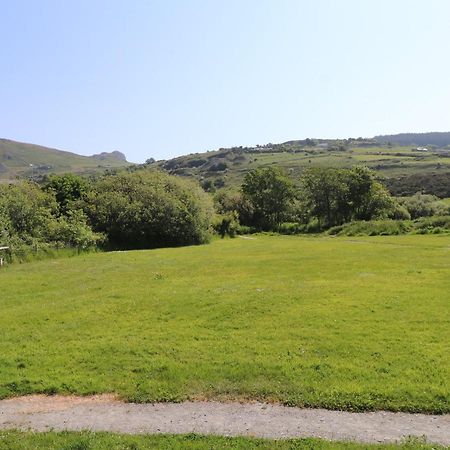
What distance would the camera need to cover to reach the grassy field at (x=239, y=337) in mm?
13219

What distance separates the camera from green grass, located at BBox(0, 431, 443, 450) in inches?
395

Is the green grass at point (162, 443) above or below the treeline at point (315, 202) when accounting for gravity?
above

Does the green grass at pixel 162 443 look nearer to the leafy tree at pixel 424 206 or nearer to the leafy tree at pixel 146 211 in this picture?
the leafy tree at pixel 146 211

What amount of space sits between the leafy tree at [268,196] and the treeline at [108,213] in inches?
1275

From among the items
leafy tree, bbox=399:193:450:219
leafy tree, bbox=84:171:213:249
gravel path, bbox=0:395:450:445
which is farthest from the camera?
leafy tree, bbox=399:193:450:219

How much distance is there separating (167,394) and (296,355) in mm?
4593

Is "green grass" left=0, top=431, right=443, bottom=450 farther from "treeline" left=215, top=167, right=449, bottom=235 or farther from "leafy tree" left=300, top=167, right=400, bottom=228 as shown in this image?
"leafy tree" left=300, top=167, right=400, bottom=228

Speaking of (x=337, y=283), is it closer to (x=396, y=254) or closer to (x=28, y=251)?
(x=396, y=254)

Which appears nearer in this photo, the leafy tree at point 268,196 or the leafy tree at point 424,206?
the leafy tree at point 424,206

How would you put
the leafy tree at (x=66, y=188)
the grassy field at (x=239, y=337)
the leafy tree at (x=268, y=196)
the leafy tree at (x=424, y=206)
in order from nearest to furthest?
the grassy field at (x=239, y=337) < the leafy tree at (x=66, y=188) < the leafy tree at (x=424, y=206) < the leafy tree at (x=268, y=196)

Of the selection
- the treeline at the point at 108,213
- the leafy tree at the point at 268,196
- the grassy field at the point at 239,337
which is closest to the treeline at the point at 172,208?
the treeline at the point at 108,213

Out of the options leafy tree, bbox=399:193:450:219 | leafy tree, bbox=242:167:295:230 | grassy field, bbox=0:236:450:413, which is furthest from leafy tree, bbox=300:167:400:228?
grassy field, bbox=0:236:450:413

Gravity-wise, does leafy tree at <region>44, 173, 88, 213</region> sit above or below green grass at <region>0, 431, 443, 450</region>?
above

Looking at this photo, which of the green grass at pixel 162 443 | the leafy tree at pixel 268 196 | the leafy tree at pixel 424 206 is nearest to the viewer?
the green grass at pixel 162 443
